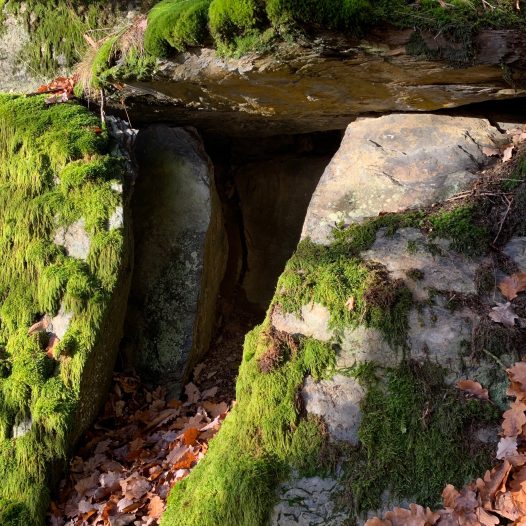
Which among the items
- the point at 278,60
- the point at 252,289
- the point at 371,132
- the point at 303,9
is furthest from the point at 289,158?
the point at 303,9

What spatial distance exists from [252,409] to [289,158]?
4019mm

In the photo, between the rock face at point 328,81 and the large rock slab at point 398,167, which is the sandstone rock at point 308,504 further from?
the rock face at point 328,81

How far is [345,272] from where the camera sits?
406cm

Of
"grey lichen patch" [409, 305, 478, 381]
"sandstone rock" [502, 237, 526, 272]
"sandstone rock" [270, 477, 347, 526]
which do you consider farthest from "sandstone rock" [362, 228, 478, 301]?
"sandstone rock" [270, 477, 347, 526]

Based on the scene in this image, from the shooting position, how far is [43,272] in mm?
4988

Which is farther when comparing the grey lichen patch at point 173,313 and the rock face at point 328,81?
the grey lichen patch at point 173,313

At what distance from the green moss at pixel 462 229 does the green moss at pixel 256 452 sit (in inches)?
45.9

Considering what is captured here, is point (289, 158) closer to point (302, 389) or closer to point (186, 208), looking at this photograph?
point (186, 208)

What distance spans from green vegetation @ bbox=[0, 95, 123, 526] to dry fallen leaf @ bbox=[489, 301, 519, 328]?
2978mm

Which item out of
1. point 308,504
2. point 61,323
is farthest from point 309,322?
point 61,323

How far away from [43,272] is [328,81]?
9.37 feet

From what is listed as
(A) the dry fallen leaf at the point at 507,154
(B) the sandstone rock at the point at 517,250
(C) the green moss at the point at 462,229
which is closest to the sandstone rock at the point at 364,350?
(C) the green moss at the point at 462,229

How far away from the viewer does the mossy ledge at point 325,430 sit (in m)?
3.36

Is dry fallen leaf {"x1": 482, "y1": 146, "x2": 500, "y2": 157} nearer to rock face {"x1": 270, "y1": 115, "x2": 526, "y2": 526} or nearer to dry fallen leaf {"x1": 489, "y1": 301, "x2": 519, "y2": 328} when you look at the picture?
rock face {"x1": 270, "y1": 115, "x2": 526, "y2": 526}
